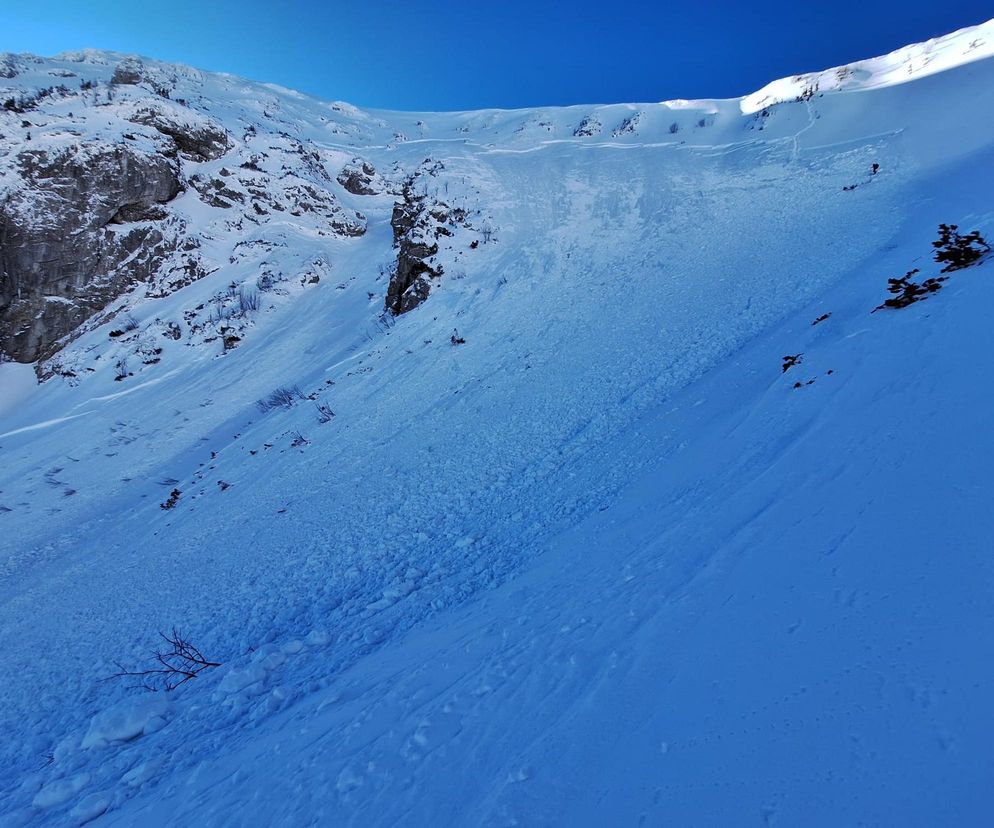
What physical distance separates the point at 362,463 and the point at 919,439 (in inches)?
250

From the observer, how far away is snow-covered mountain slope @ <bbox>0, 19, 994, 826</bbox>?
1.58 metres

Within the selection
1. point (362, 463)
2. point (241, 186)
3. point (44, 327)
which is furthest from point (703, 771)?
point (241, 186)

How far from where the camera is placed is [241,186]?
20.5 m

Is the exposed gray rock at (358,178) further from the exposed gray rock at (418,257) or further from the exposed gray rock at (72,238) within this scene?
the exposed gray rock at (418,257)

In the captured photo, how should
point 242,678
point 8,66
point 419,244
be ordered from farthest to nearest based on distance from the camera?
point 8,66, point 419,244, point 242,678

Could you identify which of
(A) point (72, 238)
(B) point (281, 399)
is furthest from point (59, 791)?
(A) point (72, 238)

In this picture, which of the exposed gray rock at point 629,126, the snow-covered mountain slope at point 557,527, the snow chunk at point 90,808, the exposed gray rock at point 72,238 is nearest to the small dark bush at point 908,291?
the snow-covered mountain slope at point 557,527

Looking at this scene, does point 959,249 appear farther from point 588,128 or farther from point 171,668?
point 588,128

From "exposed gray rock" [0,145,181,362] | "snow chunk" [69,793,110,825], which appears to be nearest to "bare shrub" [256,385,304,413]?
"snow chunk" [69,793,110,825]

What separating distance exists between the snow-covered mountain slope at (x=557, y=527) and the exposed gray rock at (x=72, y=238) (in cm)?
214

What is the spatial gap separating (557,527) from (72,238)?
21.2 metres

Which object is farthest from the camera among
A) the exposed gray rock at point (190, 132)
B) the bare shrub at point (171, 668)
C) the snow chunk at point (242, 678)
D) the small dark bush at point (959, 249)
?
the exposed gray rock at point (190, 132)

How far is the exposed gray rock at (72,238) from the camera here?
637 inches

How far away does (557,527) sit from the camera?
15.0 feet
